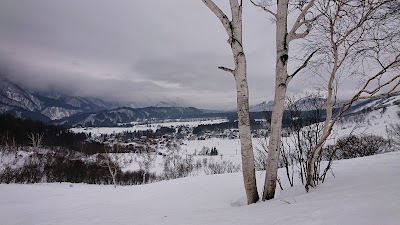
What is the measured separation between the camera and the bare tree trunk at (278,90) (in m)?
4.66

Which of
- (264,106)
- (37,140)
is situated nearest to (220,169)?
(37,140)

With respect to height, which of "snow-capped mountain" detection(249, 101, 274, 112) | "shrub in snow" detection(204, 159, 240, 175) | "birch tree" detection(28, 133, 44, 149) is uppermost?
"snow-capped mountain" detection(249, 101, 274, 112)

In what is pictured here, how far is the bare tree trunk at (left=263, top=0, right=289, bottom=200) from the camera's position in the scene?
4.66m

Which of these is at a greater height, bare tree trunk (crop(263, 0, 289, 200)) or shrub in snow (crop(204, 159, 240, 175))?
bare tree trunk (crop(263, 0, 289, 200))

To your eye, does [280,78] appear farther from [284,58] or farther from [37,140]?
[37,140]

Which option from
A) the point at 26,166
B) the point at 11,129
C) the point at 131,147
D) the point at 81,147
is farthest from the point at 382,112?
the point at 11,129

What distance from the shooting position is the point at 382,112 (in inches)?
5920

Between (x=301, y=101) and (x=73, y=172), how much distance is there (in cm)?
6265

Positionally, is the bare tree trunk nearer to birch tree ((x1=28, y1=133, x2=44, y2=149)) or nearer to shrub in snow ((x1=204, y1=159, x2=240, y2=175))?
shrub in snow ((x1=204, y1=159, x2=240, y2=175))

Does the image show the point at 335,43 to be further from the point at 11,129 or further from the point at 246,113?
the point at 11,129

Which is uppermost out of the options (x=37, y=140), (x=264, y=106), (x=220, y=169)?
(x=264, y=106)

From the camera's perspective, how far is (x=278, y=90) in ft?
15.4

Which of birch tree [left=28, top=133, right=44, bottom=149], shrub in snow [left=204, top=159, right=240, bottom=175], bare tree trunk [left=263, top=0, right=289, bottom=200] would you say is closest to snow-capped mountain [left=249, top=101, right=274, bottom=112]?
bare tree trunk [left=263, top=0, right=289, bottom=200]

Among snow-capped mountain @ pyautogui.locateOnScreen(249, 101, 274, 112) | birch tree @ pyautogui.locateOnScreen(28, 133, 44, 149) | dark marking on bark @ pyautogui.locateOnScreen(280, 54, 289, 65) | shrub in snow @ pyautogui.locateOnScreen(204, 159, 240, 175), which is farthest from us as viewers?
shrub in snow @ pyautogui.locateOnScreen(204, 159, 240, 175)
